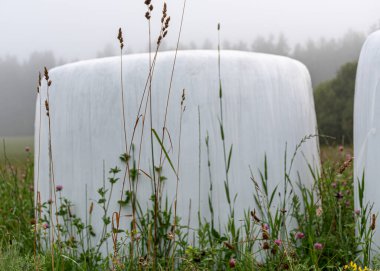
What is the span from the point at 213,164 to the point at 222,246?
16.2 inches

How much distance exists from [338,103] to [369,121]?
1301cm

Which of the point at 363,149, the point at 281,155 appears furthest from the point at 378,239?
the point at 281,155

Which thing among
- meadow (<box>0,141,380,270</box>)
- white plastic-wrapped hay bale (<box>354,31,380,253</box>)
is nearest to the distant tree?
meadow (<box>0,141,380,270</box>)

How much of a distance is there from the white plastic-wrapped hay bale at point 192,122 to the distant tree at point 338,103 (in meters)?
11.3

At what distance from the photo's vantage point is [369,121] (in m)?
Result: 2.65

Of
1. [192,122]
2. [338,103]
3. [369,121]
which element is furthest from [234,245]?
[338,103]

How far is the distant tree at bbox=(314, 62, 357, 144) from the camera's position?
47.2 ft

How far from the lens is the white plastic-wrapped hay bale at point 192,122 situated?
284cm

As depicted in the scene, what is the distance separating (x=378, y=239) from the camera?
2.63 m

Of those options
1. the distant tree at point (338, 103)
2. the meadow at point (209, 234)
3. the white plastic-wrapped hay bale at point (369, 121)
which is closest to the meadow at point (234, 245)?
the meadow at point (209, 234)

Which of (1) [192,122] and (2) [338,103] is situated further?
(2) [338,103]

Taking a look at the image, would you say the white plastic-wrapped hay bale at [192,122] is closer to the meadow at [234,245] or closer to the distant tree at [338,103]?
the meadow at [234,245]

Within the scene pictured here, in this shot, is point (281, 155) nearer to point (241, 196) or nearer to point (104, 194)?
point (241, 196)

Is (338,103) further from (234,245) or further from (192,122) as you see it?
(234,245)
